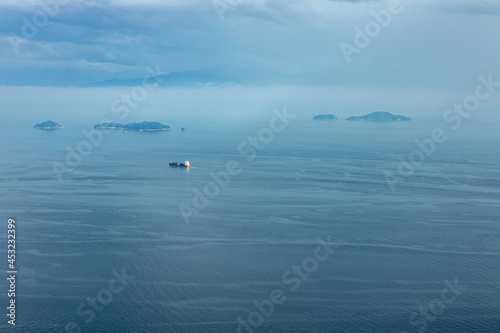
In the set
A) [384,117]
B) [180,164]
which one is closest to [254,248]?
[180,164]

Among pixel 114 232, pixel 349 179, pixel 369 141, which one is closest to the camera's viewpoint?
pixel 114 232

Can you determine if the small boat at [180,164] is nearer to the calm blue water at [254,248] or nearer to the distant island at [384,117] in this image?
the calm blue water at [254,248]

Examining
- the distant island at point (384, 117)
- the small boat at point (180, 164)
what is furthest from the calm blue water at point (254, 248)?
the distant island at point (384, 117)

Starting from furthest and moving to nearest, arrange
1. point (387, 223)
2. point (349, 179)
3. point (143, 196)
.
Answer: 1. point (349, 179)
2. point (143, 196)
3. point (387, 223)

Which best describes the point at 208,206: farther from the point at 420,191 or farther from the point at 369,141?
the point at 369,141

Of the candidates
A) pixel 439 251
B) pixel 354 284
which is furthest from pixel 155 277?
pixel 439 251

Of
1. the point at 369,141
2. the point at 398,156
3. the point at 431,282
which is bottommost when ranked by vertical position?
the point at 431,282

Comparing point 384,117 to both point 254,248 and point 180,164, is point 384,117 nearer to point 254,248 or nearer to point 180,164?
point 180,164

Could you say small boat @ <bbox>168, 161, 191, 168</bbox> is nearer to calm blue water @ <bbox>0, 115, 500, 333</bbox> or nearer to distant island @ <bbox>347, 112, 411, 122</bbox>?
calm blue water @ <bbox>0, 115, 500, 333</bbox>
